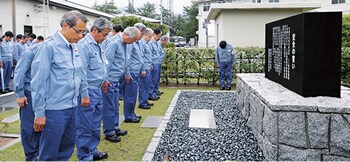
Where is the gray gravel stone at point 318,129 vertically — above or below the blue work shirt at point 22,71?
below

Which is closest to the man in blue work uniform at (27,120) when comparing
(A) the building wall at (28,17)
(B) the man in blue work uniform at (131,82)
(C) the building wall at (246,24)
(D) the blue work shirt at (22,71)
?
(D) the blue work shirt at (22,71)

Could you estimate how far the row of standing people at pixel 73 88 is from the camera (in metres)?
3.13

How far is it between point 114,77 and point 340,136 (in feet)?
10.7

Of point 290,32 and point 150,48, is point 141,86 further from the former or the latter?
point 290,32

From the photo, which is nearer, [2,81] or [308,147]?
[308,147]

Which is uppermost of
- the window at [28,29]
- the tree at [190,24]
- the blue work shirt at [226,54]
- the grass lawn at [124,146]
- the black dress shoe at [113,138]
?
the tree at [190,24]

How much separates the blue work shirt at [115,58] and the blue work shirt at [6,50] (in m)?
6.84

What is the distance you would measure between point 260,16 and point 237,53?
338 cm

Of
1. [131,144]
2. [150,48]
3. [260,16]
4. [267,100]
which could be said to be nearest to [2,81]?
[150,48]

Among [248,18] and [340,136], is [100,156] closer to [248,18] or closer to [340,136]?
[340,136]

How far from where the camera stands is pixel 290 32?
4.84 m

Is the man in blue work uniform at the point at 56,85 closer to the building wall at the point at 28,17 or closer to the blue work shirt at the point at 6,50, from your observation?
the blue work shirt at the point at 6,50

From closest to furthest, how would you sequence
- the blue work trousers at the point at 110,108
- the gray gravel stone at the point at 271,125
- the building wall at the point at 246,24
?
the gray gravel stone at the point at 271,125, the blue work trousers at the point at 110,108, the building wall at the point at 246,24

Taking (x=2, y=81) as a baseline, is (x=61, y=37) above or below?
above
